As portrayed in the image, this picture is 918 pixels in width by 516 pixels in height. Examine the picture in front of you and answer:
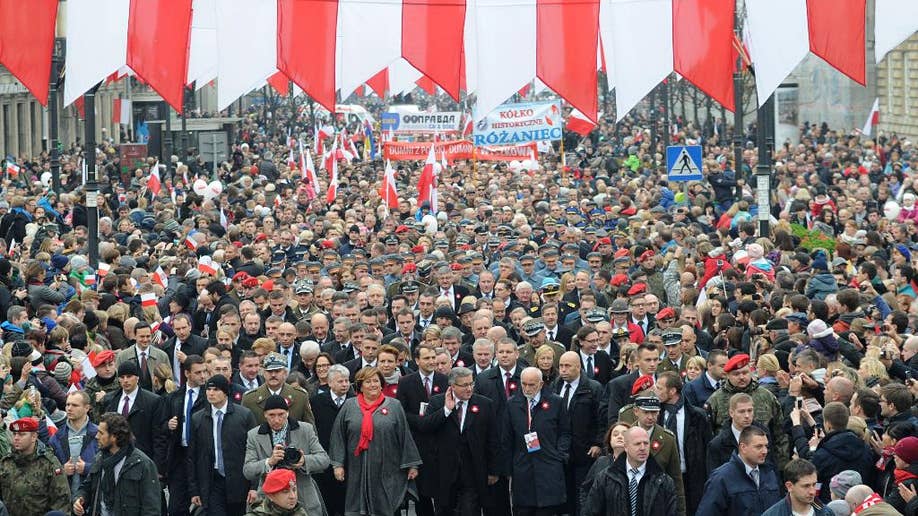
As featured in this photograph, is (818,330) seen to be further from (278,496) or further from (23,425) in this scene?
(23,425)

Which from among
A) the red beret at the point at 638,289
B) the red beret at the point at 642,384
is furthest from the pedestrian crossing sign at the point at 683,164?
the red beret at the point at 642,384

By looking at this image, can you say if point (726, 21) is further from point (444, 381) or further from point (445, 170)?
point (445, 170)

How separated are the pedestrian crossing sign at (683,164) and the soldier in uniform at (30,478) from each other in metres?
17.3

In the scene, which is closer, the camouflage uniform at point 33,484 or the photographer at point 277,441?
the camouflage uniform at point 33,484

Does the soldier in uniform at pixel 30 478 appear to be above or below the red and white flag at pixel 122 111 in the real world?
below

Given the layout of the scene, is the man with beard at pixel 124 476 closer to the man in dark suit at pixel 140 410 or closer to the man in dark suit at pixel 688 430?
the man in dark suit at pixel 140 410

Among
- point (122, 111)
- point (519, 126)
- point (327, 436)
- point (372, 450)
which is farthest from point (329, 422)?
point (122, 111)

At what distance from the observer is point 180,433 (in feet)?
42.5

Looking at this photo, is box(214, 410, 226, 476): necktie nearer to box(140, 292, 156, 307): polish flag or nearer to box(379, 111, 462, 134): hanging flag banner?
box(140, 292, 156, 307): polish flag

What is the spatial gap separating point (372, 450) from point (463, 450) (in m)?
0.88

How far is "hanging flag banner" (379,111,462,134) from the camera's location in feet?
124

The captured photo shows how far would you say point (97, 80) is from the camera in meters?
17.8

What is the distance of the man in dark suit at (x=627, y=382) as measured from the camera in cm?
1272

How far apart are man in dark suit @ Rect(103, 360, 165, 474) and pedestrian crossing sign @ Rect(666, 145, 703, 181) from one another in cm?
1558
